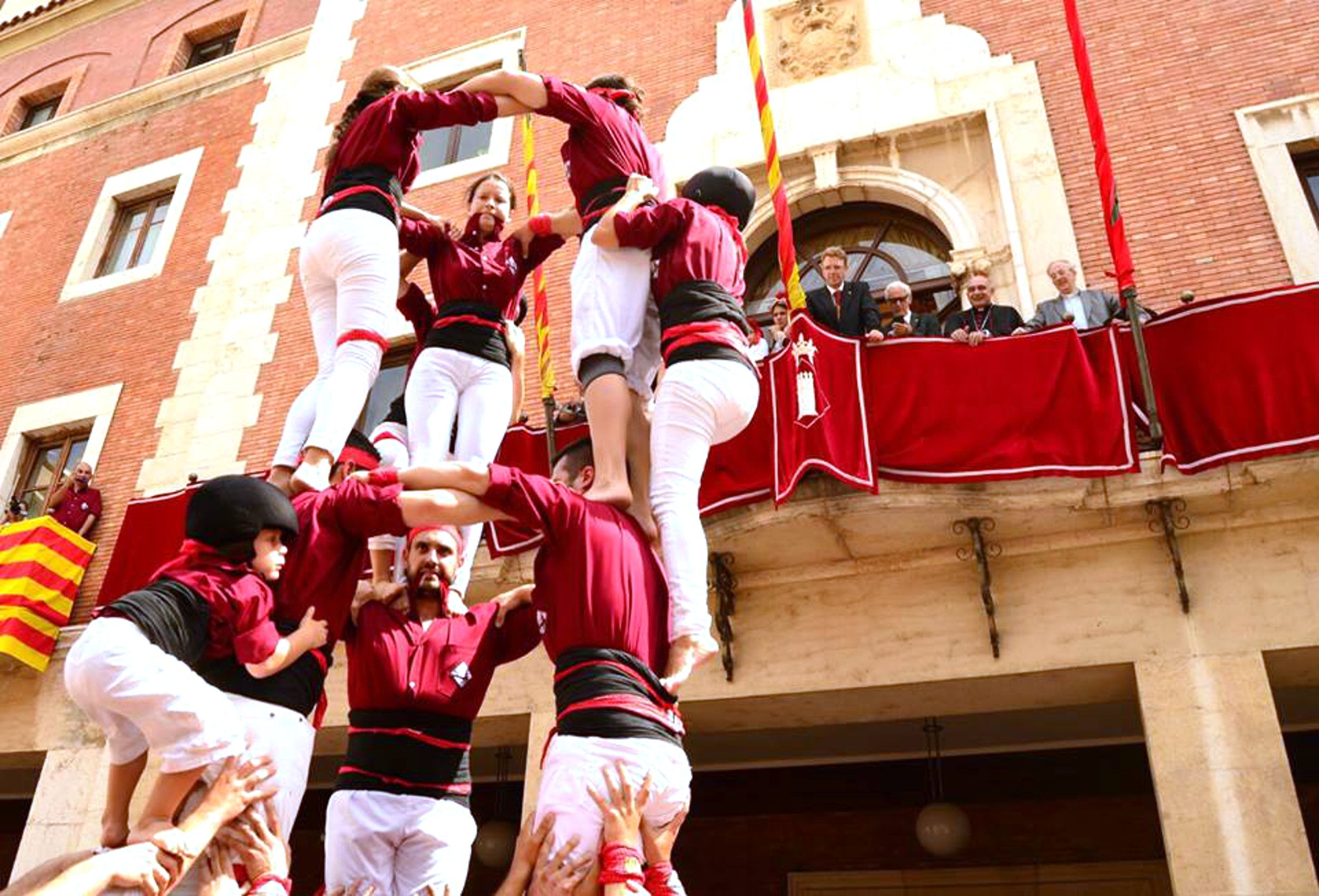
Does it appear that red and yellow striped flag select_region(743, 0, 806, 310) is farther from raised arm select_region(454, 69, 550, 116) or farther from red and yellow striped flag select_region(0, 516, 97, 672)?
red and yellow striped flag select_region(0, 516, 97, 672)

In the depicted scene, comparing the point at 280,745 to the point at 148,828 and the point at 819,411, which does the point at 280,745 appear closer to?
the point at 148,828

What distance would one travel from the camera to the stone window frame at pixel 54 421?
12.6 m

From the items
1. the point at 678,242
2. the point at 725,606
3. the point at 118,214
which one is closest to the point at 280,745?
the point at 678,242

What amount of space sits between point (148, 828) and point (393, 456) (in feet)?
10.0

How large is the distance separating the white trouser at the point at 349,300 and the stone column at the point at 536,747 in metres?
3.73

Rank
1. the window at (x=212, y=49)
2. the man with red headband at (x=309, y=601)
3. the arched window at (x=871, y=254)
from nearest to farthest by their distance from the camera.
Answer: the man with red headband at (x=309, y=601) → the arched window at (x=871, y=254) → the window at (x=212, y=49)

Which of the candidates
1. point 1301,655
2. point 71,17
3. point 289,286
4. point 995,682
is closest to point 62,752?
point 289,286

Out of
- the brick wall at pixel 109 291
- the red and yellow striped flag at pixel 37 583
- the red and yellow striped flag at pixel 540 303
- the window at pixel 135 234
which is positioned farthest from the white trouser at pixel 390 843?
the window at pixel 135 234

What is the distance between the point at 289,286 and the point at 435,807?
10122mm

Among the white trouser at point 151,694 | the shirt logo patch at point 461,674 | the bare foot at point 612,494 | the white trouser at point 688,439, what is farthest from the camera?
the shirt logo patch at point 461,674

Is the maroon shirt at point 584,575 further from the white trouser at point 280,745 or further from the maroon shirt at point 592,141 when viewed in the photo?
the maroon shirt at point 592,141

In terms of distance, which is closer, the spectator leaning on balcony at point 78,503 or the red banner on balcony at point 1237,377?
the red banner on balcony at point 1237,377

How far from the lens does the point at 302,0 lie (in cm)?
1608

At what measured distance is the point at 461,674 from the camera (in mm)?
3941
